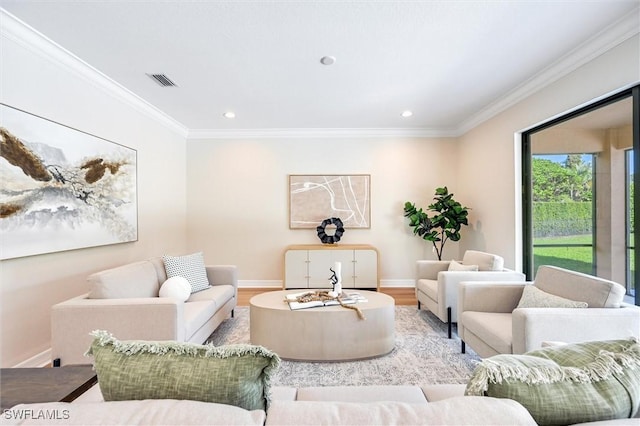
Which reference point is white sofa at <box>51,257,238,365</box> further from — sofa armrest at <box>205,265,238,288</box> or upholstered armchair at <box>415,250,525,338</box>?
upholstered armchair at <box>415,250,525,338</box>

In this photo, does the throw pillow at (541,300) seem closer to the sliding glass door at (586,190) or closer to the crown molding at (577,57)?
the sliding glass door at (586,190)

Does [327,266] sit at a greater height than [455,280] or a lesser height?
lesser

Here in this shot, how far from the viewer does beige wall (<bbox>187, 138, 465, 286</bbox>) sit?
199 inches

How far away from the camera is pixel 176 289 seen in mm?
2762

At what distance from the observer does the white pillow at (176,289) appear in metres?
2.73

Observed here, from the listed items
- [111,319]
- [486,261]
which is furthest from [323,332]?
[486,261]

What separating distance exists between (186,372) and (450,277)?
2758mm

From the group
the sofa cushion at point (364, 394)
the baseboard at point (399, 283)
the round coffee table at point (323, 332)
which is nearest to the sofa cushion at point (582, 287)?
the round coffee table at point (323, 332)

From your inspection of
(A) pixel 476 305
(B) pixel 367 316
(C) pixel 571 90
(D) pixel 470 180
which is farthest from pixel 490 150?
(B) pixel 367 316

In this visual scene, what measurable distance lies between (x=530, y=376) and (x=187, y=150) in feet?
17.4

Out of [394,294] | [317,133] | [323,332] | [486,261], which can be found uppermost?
[317,133]

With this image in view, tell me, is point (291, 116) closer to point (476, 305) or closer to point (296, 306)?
point (296, 306)

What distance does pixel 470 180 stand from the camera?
466cm

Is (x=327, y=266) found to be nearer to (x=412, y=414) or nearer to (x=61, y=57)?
(x=61, y=57)
